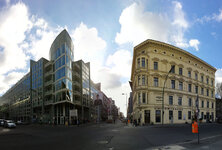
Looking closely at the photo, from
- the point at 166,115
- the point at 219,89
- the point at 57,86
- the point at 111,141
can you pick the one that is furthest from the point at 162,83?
the point at 219,89

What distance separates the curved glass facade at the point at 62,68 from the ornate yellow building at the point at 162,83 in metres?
20.3

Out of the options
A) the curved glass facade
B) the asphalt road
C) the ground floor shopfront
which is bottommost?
the ground floor shopfront

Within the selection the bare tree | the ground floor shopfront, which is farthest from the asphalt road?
the bare tree

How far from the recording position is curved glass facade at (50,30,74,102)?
44.1 m

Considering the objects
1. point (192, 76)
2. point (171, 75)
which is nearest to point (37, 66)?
point (171, 75)

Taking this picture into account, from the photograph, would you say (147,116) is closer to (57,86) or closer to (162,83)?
(162,83)

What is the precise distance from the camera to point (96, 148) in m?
9.61

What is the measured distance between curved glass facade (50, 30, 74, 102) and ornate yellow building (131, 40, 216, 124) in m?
20.3

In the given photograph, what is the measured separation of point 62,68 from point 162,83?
2933 cm

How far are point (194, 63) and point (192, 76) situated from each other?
4462 millimetres

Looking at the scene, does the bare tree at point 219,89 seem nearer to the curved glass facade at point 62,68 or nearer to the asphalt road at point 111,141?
the asphalt road at point 111,141

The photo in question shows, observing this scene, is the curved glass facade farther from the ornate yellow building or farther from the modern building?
the ornate yellow building

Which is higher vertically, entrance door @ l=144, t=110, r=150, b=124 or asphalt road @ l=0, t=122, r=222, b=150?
asphalt road @ l=0, t=122, r=222, b=150

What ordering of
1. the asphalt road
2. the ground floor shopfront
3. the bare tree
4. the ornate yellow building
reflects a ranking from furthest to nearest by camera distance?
the bare tree < the ornate yellow building < the ground floor shopfront < the asphalt road
